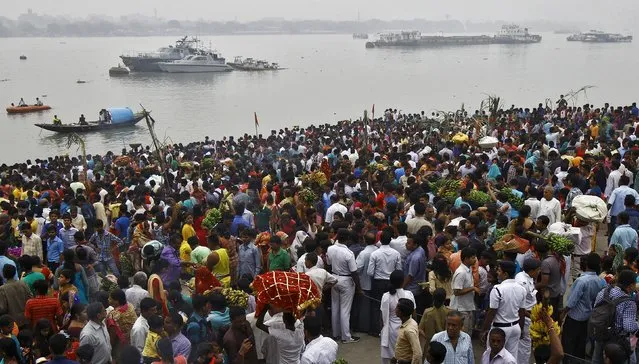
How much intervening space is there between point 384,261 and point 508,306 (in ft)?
5.70

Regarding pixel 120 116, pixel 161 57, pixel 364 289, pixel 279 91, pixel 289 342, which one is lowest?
pixel 279 91

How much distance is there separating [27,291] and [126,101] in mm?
53797

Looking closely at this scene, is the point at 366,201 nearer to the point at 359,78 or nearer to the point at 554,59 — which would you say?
the point at 359,78

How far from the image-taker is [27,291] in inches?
285

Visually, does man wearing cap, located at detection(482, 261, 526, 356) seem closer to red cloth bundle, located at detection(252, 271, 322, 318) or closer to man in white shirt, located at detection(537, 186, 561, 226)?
red cloth bundle, located at detection(252, 271, 322, 318)

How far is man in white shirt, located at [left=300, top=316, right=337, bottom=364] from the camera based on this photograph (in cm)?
545

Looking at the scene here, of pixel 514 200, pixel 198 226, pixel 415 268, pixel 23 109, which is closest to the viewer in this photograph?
pixel 415 268

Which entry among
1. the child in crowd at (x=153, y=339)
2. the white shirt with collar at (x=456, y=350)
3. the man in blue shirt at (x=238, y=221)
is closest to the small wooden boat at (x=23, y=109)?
the man in blue shirt at (x=238, y=221)

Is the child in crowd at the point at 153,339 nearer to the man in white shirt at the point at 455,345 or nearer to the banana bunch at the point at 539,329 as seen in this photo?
the man in white shirt at the point at 455,345

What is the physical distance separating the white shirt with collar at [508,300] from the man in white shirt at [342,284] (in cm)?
184

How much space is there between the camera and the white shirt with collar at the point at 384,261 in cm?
754

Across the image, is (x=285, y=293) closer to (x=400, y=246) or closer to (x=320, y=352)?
(x=320, y=352)

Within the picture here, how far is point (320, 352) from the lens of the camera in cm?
545

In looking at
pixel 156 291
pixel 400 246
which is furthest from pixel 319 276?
pixel 156 291
